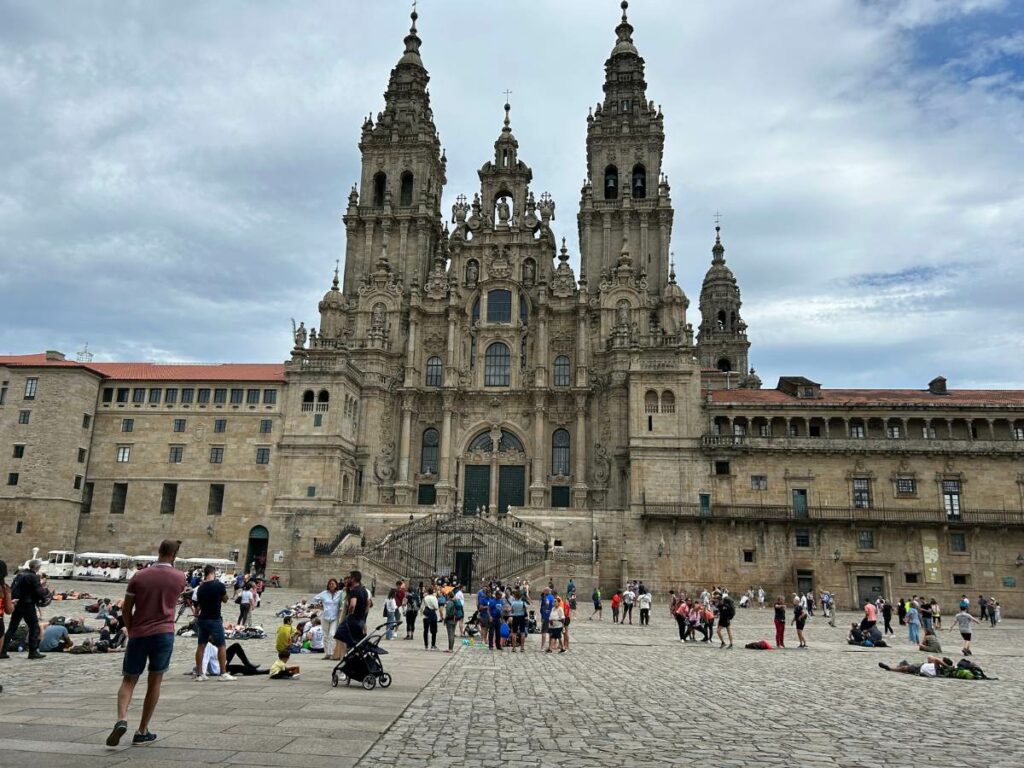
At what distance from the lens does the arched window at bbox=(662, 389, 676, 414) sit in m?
51.8

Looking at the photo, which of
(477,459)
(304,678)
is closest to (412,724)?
(304,678)

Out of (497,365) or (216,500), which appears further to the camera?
(497,365)

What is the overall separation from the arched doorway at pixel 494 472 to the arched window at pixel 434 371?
5414 millimetres

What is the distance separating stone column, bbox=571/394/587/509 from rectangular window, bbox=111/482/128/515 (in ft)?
101

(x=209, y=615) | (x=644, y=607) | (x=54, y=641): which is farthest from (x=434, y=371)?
(x=209, y=615)

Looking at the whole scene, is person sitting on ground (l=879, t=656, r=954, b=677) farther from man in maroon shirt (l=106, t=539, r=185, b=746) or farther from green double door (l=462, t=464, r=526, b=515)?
green double door (l=462, t=464, r=526, b=515)

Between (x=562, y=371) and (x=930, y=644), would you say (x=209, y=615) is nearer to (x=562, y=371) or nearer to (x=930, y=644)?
(x=930, y=644)

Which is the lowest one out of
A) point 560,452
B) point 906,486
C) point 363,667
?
point 363,667

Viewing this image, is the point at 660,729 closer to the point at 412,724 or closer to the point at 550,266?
the point at 412,724

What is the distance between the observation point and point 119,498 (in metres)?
52.8

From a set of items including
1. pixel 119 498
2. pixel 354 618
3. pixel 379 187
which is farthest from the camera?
pixel 379 187

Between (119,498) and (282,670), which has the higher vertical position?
(119,498)

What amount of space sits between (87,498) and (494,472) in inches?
1104

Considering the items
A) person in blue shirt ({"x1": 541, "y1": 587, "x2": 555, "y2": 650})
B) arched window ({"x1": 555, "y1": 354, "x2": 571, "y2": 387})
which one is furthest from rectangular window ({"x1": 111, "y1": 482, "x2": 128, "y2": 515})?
person in blue shirt ({"x1": 541, "y1": 587, "x2": 555, "y2": 650})
